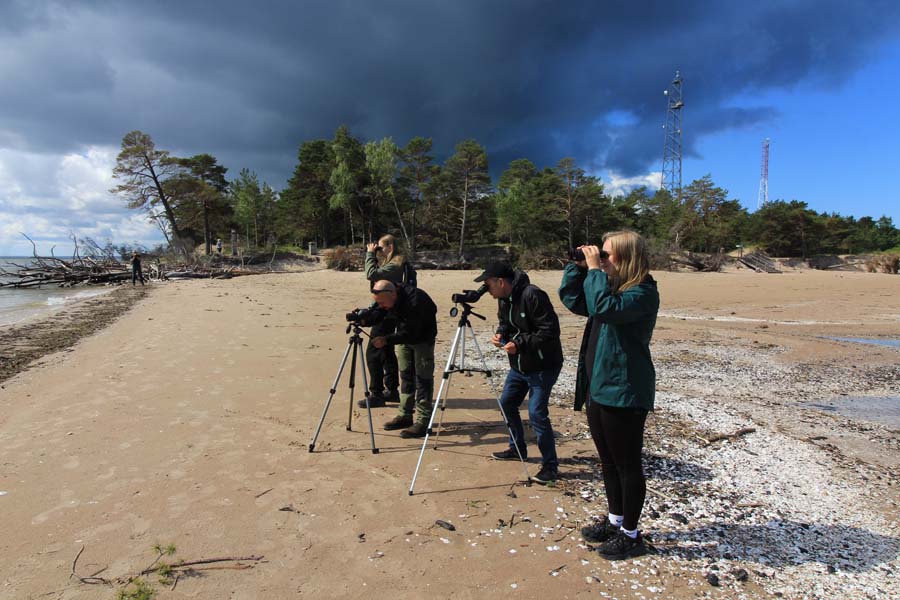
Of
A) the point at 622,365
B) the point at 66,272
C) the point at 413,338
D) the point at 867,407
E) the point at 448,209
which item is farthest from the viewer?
the point at 448,209

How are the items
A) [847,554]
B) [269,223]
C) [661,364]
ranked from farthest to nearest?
[269,223]
[661,364]
[847,554]

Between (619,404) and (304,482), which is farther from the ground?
(619,404)

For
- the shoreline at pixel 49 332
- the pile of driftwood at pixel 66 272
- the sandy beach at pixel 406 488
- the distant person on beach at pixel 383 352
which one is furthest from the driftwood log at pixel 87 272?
the distant person on beach at pixel 383 352

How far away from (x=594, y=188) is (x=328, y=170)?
25.9 m

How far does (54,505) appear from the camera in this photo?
3725 mm

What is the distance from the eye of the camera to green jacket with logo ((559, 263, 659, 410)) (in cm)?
279

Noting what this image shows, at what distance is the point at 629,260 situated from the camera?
9.58ft

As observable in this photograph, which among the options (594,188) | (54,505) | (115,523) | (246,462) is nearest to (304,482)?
(246,462)

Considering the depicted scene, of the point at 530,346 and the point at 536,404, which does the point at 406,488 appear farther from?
the point at 530,346

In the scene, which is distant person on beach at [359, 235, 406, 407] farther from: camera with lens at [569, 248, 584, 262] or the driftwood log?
the driftwood log

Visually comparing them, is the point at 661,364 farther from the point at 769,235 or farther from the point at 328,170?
the point at 769,235

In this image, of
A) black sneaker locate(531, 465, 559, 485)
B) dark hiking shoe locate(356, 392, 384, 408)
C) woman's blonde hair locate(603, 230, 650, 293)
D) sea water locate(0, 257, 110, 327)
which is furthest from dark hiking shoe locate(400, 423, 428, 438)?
sea water locate(0, 257, 110, 327)

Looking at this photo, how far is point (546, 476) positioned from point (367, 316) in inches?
95.2

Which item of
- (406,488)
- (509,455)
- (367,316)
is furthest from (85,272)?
(509,455)
